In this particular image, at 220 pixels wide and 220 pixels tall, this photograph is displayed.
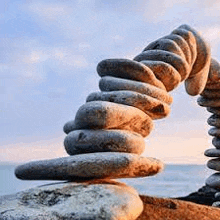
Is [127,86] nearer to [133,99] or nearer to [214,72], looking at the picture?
[133,99]

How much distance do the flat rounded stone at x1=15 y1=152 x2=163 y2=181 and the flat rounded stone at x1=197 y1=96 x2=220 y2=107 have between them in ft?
11.0

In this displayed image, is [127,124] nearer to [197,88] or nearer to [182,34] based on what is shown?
[182,34]

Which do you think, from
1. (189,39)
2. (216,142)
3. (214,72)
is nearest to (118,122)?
(189,39)

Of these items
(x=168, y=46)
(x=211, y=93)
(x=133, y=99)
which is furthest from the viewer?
(x=211, y=93)

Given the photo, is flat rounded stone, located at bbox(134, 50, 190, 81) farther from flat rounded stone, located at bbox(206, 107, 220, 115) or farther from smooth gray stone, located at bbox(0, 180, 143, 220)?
flat rounded stone, located at bbox(206, 107, 220, 115)

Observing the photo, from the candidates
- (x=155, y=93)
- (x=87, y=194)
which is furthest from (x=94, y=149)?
(x=155, y=93)

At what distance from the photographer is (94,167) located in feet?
8.21

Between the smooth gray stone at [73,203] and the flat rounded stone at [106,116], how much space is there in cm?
35

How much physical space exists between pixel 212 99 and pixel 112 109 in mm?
3382

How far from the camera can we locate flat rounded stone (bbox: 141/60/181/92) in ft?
11.5

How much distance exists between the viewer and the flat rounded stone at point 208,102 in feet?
19.1

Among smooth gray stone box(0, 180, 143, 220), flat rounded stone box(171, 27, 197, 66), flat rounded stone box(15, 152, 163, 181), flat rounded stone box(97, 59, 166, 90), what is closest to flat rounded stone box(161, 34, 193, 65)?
flat rounded stone box(171, 27, 197, 66)

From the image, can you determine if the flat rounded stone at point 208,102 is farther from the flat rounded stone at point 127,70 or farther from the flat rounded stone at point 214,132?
the flat rounded stone at point 127,70

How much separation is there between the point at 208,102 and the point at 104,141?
3396 millimetres
